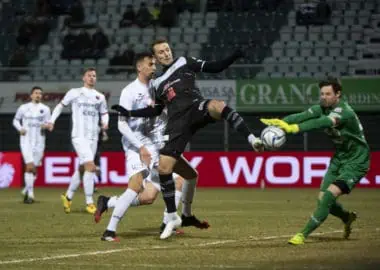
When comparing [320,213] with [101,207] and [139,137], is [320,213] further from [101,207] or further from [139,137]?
[101,207]

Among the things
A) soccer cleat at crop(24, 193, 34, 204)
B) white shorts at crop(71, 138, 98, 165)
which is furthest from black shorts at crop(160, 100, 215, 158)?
soccer cleat at crop(24, 193, 34, 204)

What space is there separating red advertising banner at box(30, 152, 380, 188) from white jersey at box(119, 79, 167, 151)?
14.5 m

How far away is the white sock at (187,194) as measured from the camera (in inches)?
533

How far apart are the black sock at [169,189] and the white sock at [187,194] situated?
0.80 meters

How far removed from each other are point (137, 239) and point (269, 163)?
50.2ft

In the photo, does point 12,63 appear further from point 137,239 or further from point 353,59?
point 137,239

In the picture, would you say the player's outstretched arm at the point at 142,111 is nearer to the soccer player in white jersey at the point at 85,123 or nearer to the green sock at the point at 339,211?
the green sock at the point at 339,211

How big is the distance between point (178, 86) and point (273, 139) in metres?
2.33

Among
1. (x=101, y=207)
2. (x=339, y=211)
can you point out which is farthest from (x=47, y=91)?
(x=339, y=211)

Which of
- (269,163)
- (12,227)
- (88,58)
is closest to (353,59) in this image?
(269,163)

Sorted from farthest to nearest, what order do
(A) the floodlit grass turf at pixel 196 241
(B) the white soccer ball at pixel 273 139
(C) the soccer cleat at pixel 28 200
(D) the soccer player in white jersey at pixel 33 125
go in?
(D) the soccer player in white jersey at pixel 33 125 < (C) the soccer cleat at pixel 28 200 < (B) the white soccer ball at pixel 273 139 < (A) the floodlit grass turf at pixel 196 241

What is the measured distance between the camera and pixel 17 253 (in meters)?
11.2

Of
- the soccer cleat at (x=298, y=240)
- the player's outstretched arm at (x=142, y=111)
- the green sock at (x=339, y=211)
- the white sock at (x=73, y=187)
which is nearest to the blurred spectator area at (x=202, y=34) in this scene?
the white sock at (x=73, y=187)

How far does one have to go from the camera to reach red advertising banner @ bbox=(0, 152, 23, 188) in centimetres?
2919
